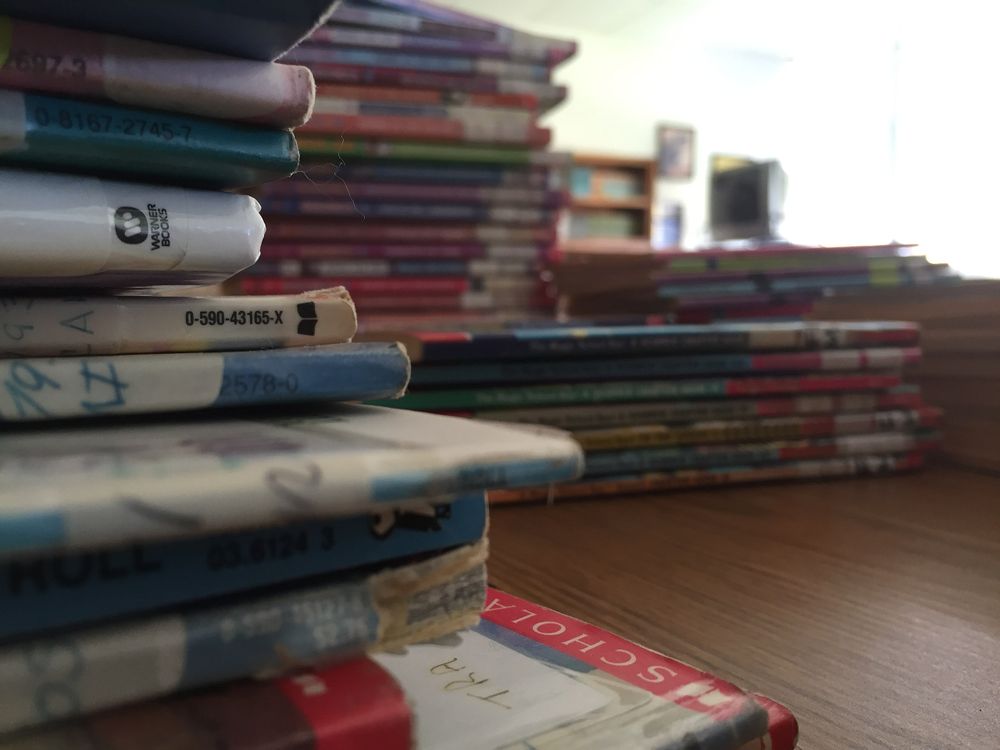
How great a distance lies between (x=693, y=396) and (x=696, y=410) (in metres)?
0.01

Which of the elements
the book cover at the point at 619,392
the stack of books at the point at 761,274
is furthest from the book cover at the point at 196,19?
the stack of books at the point at 761,274

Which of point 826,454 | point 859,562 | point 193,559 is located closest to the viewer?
point 193,559

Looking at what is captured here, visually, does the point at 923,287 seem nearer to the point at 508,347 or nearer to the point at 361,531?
the point at 508,347

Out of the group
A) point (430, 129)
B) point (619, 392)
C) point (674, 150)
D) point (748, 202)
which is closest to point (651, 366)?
point (619, 392)

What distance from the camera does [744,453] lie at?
2.45 feet

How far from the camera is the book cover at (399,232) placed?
45.4 inches

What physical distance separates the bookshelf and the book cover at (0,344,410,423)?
13.6 ft

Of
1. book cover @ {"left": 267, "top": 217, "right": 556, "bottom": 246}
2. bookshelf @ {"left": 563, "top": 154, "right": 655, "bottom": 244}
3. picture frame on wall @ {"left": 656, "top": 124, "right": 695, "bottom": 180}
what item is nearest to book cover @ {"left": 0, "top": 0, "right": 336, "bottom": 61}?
book cover @ {"left": 267, "top": 217, "right": 556, "bottom": 246}

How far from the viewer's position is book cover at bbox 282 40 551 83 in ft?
3.53

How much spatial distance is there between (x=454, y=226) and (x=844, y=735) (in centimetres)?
99

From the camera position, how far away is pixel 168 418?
30 cm

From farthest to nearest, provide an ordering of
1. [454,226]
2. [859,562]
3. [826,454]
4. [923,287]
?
[454,226]
[923,287]
[826,454]
[859,562]

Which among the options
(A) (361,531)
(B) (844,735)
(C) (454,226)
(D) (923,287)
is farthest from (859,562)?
(C) (454,226)

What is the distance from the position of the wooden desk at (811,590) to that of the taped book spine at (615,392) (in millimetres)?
84
